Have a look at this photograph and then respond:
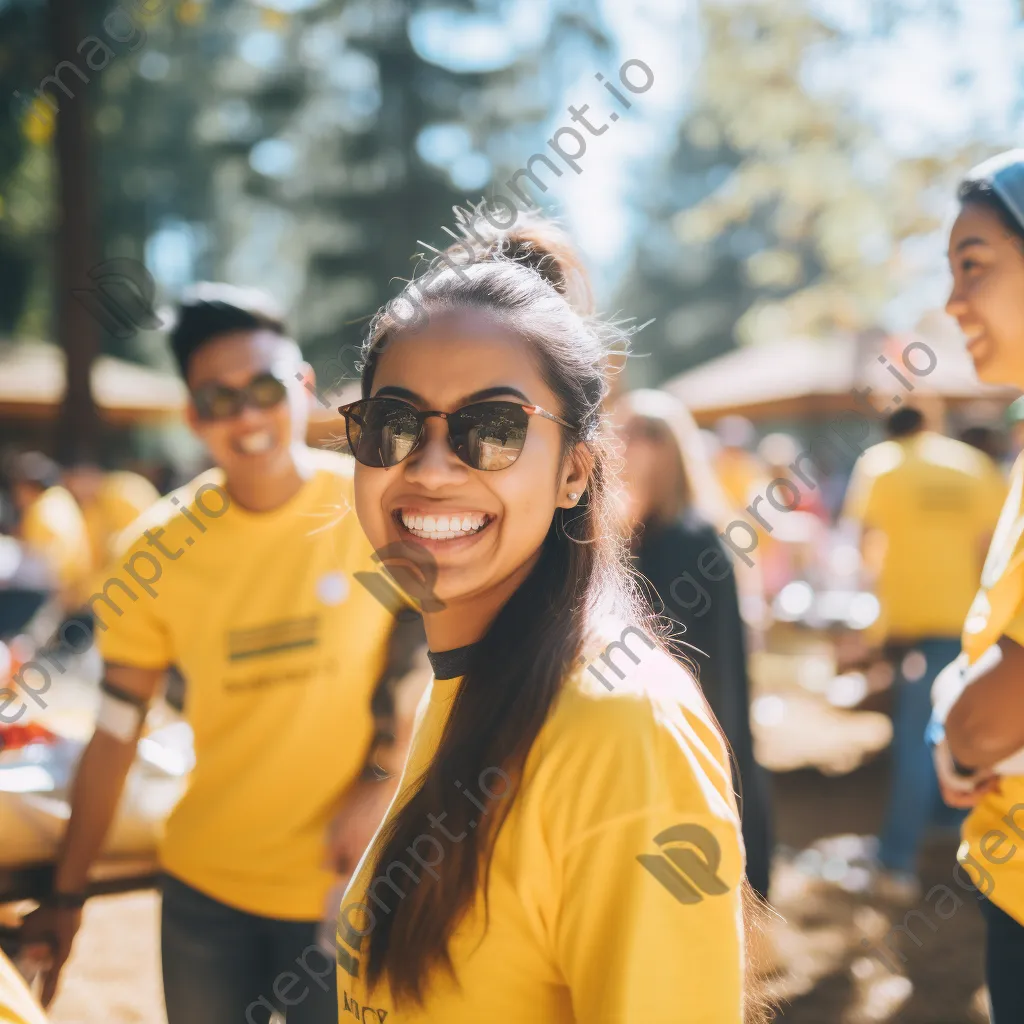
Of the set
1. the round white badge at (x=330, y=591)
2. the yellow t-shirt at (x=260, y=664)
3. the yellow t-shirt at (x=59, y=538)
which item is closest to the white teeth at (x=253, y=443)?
the yellow t-shirt at (x=260, y=664)

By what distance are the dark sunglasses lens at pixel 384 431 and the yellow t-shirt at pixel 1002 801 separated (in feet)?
3.44

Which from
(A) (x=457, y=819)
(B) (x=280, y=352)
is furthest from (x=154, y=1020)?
(A) (x=457, y=819)

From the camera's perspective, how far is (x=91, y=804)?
2.20m

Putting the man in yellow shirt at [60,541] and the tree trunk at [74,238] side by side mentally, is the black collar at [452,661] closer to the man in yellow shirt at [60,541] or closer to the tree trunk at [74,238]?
the man in yellow shirt at [60,541]

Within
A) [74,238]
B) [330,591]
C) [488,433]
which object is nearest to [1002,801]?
[488,433]

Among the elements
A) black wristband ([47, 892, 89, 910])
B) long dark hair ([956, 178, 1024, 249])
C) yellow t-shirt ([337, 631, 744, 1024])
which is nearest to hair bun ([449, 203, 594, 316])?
yellow t-shirt ([337, 631, 744, 1024])

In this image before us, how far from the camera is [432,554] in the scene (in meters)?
1.22

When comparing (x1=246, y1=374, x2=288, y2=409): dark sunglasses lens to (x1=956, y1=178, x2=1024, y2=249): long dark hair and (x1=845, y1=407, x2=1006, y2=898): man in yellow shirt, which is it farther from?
(x1=845, y1=407, x2=1006, y2=898): man in yellow shirt

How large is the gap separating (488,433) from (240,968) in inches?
58.4

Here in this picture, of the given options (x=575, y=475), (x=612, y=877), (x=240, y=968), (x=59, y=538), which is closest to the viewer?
(x=612, y=877)

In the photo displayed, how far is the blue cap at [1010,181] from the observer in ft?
5.62

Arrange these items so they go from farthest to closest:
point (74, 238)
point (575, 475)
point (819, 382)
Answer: point (819, 382) → point (74, 238) → point (575, 475)

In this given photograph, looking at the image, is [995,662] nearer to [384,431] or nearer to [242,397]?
[384,431]

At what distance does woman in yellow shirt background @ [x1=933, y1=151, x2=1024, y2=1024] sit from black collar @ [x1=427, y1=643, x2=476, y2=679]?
2.95ft
